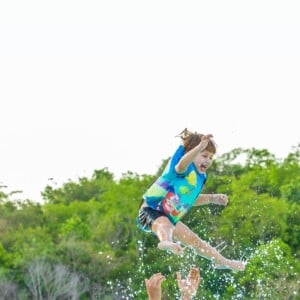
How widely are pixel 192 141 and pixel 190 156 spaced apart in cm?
16

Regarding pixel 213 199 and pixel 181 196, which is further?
pixel 213 199

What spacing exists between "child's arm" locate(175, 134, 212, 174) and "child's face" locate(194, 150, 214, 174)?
0.11m

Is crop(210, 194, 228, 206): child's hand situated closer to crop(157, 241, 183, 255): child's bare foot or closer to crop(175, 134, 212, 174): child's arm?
crop(175, 134, 212, 174): child's arm

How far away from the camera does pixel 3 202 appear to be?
4678 cm

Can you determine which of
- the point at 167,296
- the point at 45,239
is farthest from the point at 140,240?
the point at 167,296

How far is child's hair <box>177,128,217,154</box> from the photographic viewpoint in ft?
36.9

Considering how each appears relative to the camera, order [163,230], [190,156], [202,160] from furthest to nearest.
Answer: [202,160], [163,230], [190,156]

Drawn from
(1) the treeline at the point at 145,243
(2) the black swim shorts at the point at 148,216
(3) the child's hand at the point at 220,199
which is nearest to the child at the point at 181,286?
(2) the black swim shorts at the point at 148,216

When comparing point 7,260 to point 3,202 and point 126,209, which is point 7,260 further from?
point 3,202

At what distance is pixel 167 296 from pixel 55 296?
424cm

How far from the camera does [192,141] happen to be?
1129 cm

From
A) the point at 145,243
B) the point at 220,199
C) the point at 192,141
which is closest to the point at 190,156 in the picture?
the point at 192,141

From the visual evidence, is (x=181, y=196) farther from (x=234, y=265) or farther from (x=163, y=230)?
(x=234, y=265)

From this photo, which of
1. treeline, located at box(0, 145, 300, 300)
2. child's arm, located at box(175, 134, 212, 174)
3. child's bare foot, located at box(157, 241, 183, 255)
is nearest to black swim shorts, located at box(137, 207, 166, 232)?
child's arm, located at box(175, 134, 212, 174)
